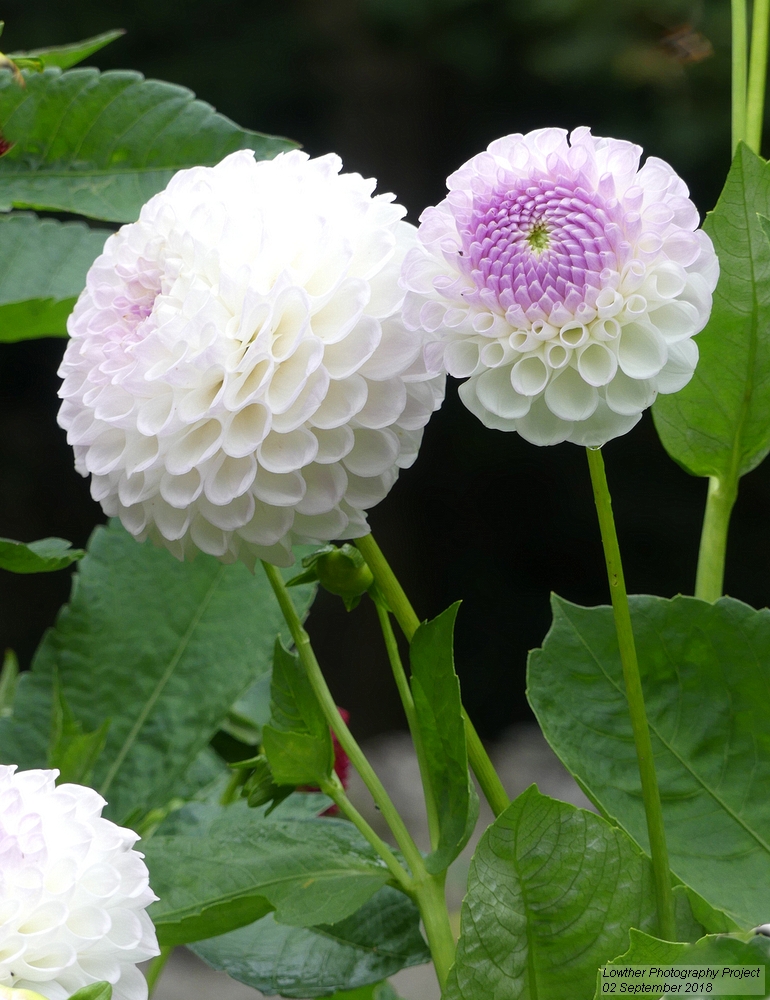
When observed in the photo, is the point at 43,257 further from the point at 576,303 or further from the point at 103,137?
the point at 576,303

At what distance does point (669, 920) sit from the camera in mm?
232

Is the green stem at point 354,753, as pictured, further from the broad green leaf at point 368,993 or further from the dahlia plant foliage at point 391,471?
the broad green leaf at point 368,993

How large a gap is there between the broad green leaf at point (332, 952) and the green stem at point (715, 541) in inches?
5.0

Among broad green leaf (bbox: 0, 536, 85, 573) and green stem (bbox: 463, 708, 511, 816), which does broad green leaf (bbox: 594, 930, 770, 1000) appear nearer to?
green stem (bbox: 463, 708, 511, 816)

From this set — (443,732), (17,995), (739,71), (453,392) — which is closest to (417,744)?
(443,732)

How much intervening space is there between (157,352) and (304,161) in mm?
62

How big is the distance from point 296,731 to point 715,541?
0.13m

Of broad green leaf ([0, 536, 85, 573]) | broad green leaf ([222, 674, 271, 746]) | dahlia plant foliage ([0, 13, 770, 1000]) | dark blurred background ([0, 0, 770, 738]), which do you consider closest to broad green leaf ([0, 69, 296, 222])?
dahlia plant foliage ([0, 13, 770, 1000])

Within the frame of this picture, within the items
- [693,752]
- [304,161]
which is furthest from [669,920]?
[304,161]

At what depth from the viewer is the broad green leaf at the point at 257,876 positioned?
271mm

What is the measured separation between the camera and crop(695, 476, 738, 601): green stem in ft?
1.03

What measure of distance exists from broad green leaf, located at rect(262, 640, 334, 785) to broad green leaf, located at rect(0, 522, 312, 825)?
10 centimetres

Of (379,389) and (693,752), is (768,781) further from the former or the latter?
(379,389)

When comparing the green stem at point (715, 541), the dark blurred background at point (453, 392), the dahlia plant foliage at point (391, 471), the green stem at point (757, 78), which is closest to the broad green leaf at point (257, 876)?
the dahlia plant foliage at point (391, 471)
